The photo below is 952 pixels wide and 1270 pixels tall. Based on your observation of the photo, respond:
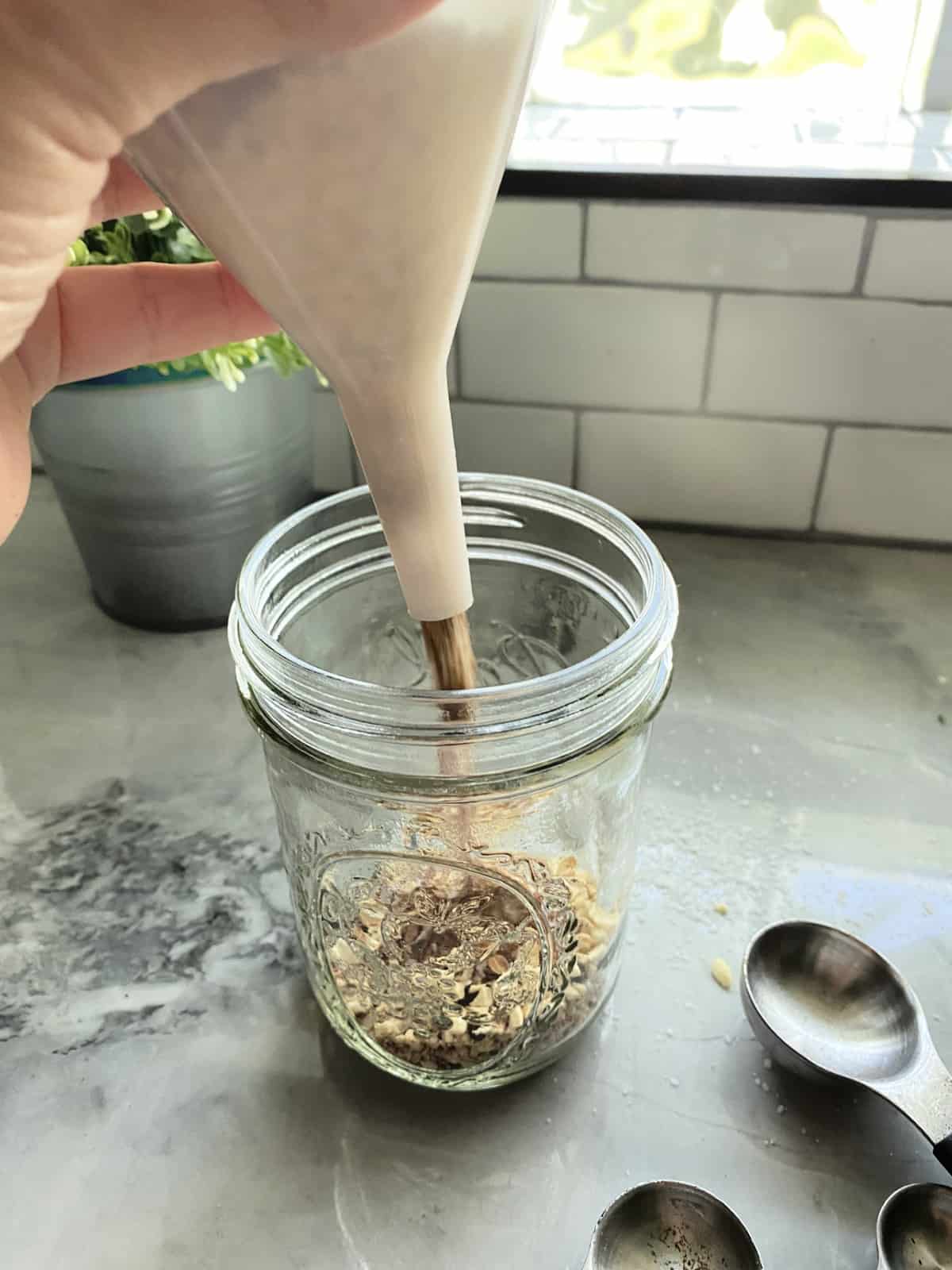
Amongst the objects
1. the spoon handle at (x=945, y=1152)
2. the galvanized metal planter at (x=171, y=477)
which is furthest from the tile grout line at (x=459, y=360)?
the spoon handle at (x=945, y=1152)

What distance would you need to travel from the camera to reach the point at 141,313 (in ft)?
1.31

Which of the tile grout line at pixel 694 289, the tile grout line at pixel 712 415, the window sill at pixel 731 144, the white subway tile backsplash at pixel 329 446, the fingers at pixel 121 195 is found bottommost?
the white subway tile backsplash at pixel 329 446

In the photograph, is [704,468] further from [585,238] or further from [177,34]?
[177,34]

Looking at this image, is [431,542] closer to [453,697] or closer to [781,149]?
[453,697]

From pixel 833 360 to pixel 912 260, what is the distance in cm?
7

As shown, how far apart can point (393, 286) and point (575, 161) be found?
490mm

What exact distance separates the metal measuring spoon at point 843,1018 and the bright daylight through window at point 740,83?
0.49 meters

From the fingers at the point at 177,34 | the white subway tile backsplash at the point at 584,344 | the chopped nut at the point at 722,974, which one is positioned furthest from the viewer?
the white subway tile backsplash at the point at 584,344

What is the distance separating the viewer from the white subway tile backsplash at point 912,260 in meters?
0.61

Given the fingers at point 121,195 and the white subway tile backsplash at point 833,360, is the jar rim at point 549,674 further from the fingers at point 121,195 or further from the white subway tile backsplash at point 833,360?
the white subway tile backsplash at point 833,360

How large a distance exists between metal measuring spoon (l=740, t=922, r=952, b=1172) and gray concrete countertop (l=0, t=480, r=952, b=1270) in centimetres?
2

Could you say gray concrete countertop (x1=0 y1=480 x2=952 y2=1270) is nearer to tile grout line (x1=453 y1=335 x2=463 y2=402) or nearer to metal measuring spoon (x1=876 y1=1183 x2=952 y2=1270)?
metal measuring spoon (x1=876 y1=1183 x2=952 y2=1270)

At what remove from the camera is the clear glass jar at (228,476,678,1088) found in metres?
0.33

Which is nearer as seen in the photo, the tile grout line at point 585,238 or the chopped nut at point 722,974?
the chopped nut at point 722,974
